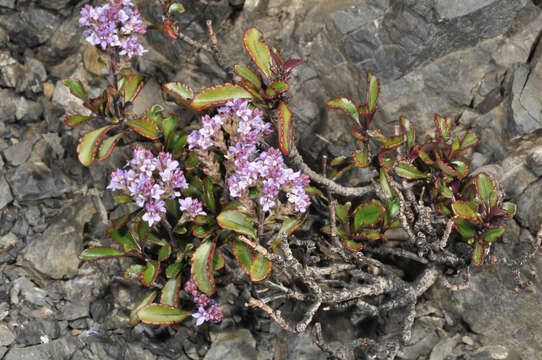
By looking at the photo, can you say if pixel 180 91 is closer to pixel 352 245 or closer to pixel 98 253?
pixel 98 253

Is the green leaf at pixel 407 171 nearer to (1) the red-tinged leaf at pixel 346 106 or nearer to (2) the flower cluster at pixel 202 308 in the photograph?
(1) the red-tinged leaf at pixel 346 106

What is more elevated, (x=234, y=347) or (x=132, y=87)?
(x=132, y=87)

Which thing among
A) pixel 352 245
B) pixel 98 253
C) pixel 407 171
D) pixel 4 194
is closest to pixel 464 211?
pixel 407 171

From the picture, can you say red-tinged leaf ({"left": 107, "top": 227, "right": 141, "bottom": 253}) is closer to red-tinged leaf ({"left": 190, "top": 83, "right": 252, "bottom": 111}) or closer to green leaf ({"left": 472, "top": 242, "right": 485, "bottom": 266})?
red-tinged leaf ({"left": 190, "top": 83, "right": 252, "bottom": 111})

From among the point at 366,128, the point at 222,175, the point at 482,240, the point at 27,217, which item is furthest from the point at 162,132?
the point at 482,240

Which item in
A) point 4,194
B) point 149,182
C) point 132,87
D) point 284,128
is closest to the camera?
point 149,182

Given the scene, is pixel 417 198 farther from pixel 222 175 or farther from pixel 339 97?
pixel 222 175
